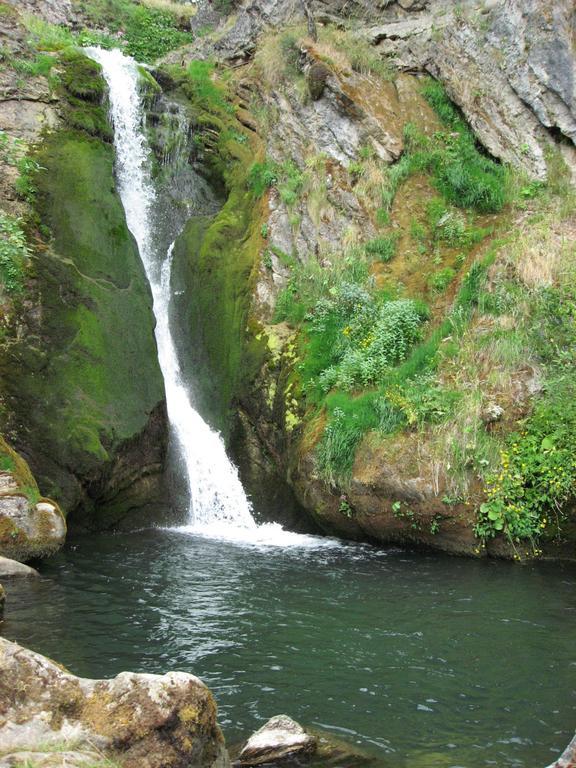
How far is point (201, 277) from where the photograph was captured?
1550 cm

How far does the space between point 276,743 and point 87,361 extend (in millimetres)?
8977

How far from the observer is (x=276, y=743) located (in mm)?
4484

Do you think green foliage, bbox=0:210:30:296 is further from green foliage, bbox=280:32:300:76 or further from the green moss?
green foliage, bbox=280:32:300:76

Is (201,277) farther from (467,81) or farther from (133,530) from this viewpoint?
(467,81)

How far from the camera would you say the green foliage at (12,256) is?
11.9 metres

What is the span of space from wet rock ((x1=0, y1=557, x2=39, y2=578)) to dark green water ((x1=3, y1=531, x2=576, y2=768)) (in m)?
0.24

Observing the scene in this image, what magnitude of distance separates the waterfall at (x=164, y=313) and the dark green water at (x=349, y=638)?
8.71 ft

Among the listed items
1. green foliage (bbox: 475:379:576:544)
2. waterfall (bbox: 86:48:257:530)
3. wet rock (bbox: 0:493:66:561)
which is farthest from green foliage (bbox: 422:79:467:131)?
wet rock (bbox: 0:493:66:561)

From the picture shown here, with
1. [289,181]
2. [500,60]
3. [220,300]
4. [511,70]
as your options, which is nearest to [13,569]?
[220,300]

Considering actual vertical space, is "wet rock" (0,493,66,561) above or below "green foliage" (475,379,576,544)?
below

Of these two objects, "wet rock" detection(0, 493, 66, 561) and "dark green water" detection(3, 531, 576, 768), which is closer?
"dark green water" detection(3, 531, 576, 768)

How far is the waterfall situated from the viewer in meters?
12.8

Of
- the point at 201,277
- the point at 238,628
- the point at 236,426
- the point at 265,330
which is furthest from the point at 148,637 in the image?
the point at 201,277

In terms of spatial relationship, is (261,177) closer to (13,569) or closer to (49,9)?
(13,569)
